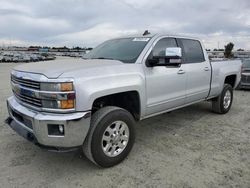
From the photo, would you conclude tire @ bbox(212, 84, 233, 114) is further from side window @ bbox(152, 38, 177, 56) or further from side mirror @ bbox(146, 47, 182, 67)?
side mirror @ bbox(146, 47, 182, 67)

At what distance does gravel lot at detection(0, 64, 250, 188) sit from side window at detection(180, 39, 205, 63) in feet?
4.71

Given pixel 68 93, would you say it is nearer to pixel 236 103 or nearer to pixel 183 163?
pixel 183 163

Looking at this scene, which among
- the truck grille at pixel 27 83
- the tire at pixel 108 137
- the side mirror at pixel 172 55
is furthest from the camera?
the side mirror at pixel 172 55

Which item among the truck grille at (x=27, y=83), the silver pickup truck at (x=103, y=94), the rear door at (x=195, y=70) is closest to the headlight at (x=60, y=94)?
the silver pickup truck at (x=103, y=94)

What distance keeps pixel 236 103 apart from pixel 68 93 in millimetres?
6230

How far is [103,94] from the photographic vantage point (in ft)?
9.89

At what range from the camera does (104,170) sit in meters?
3.21

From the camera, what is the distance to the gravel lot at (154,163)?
294 centimetres

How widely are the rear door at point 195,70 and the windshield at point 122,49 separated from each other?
1.03 meters

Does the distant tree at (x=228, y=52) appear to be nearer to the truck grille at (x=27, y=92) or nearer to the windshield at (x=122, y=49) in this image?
the windshield at (x=122, y=49)

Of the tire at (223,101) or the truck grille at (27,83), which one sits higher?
the truck grille at (27,83)

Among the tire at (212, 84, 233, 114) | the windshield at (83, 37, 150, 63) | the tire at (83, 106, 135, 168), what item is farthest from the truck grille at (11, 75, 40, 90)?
the tire at (212, 84, 233, 114)

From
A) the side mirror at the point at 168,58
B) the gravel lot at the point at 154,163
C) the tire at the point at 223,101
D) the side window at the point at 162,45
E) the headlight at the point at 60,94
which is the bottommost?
the gravel lot at the point at 154,163

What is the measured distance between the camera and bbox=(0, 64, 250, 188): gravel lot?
294 centimetres
